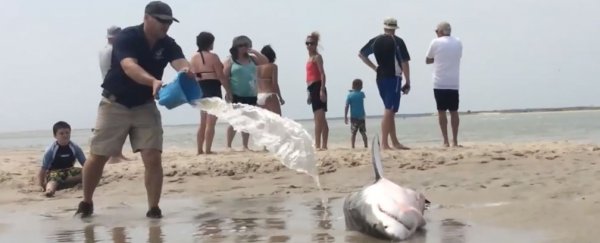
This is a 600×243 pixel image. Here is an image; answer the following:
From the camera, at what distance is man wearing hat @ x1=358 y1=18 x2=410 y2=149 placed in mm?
9258

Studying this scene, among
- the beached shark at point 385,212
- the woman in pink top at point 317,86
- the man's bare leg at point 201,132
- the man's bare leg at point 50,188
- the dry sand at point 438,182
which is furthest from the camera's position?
the woman in pink top at point 317,86

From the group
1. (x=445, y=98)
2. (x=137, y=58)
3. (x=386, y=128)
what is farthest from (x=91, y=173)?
(x=445, y=98)

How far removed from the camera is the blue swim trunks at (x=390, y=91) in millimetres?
9312

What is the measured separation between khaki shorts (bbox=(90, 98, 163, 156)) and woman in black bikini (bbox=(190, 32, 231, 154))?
11.2ft

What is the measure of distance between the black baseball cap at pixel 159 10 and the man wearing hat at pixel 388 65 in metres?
4.04

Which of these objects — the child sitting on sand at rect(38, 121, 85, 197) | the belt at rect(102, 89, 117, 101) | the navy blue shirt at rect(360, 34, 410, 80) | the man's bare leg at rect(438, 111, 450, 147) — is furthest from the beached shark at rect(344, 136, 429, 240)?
the man's bare leg at rect(438, 111, 450, 147)

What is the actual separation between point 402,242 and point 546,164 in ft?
11.0

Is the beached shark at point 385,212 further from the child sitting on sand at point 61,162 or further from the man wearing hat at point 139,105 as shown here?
the child sitting on sand at point 61,162

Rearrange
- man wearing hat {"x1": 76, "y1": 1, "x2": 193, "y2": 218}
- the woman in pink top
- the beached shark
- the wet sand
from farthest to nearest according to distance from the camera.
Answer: the woman in pink top, man wearing hat {"x1": 76, "y1": 1, "x2": 193, "y2": 218}, the wet sand, the beached shark

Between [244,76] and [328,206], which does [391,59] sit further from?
[328,206]

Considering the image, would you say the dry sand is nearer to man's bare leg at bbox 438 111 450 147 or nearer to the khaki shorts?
man's bare leg at bbox 438 111 450 147

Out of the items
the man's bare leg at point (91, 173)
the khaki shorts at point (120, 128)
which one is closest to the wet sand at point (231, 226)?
the man's bare leg at point (91, 173)

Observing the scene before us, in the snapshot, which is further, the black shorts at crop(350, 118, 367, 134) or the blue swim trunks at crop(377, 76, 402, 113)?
the black shorts at crop(350, 118, 367, 134)

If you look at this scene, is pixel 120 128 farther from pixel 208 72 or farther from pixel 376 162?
pixel 208 72
